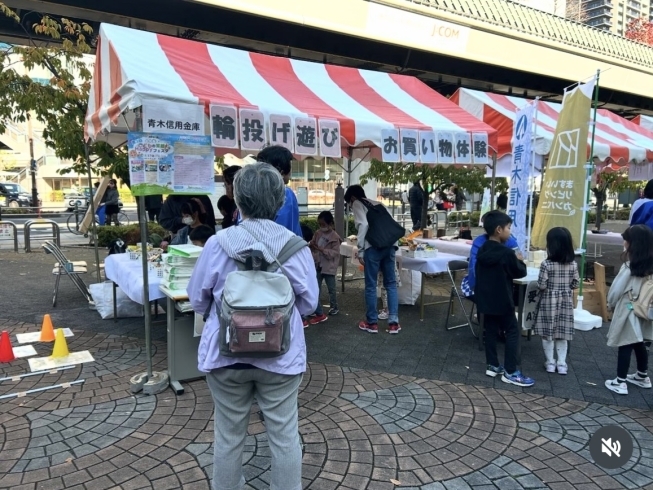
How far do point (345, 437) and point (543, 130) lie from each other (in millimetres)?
5631

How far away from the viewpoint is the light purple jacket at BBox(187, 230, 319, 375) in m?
1.99

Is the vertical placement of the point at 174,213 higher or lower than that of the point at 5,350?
higher

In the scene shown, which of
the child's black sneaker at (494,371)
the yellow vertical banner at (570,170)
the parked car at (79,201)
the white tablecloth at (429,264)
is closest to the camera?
the child's black sneaker at (494,371)

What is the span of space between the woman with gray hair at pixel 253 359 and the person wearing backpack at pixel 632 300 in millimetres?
2863

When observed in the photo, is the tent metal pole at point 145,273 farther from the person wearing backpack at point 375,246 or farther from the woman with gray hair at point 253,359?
the person wearing backpack at point 375,246

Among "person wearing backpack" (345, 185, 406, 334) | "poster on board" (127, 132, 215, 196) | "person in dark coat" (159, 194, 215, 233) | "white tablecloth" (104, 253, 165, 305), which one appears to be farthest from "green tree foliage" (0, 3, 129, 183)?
"person wearing backpack" (345, 185, 406, 334)

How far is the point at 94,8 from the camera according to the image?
29.5 ft

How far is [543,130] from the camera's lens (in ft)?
22.3

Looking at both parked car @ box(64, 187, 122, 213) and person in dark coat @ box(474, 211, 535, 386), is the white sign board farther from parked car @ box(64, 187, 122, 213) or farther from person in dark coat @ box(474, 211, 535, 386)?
parked car @ box(64, 187, 122, 213)

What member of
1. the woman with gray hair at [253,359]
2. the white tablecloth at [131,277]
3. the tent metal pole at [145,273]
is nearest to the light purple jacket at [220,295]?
the woman with gray hair at [253,359]

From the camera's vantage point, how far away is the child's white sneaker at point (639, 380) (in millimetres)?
3927

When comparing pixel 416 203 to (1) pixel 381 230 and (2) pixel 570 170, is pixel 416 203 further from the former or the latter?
(1) pixel 381 230

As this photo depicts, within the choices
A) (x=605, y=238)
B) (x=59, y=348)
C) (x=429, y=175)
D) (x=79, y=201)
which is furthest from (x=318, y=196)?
(x=59, y=348)

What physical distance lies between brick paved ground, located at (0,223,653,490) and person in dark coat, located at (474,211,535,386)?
0.24 m
